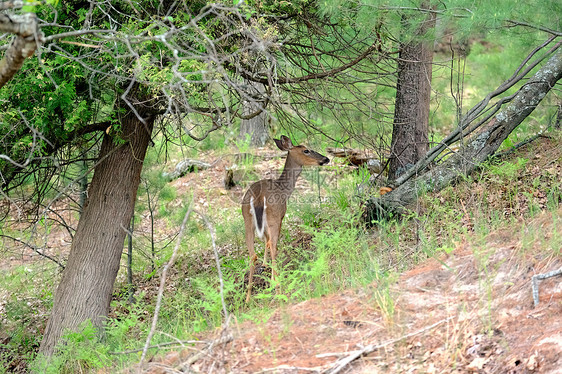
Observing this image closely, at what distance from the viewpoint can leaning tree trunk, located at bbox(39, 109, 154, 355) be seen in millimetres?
8102

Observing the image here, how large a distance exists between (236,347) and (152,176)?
22.0ft

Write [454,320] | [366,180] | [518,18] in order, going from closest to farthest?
[454,320]
[518,18]
[366,180]

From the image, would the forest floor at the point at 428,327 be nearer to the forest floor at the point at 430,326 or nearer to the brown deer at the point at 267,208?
the forest floor at the point at 430,326

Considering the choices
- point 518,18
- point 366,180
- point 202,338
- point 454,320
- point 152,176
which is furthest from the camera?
point 152,176

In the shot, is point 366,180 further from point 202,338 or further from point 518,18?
point 202,338

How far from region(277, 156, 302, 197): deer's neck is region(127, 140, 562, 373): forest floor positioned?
10.8ft

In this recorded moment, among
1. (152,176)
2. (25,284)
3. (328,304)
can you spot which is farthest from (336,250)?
(25,284)

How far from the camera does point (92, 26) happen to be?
Result: 6523mm

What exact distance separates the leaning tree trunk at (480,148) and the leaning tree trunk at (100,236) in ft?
10.4

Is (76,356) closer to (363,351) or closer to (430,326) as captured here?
(363,351)

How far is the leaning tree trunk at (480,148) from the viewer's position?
7.84 metres

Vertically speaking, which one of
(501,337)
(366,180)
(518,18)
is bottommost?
(501,337)

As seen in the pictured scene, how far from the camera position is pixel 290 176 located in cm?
880

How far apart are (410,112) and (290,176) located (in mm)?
1917
